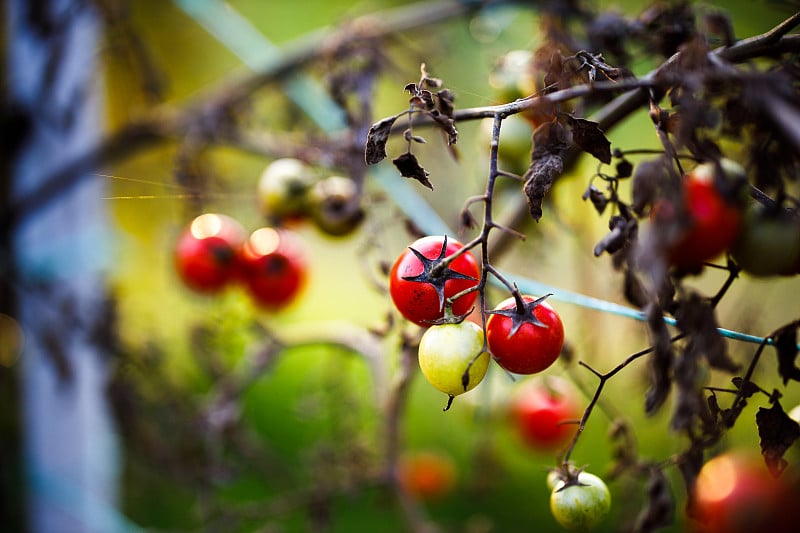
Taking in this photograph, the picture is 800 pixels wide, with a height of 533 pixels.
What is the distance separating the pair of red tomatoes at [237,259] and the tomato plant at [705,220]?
68cm

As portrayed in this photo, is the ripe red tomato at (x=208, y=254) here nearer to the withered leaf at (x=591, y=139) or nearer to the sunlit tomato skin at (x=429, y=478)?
the withered leaf at (x=591, y=139)

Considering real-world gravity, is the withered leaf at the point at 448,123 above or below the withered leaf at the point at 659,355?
above

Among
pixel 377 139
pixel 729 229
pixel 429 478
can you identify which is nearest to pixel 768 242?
pixel 729 229

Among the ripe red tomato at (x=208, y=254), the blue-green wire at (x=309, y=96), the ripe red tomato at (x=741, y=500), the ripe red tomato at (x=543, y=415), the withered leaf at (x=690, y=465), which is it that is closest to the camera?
the ripe red tomato at (x=741, y=500)

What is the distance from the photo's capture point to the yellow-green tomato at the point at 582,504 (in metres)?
0.49

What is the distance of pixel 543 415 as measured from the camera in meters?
1.14

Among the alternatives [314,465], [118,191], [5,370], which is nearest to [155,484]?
[5,370]

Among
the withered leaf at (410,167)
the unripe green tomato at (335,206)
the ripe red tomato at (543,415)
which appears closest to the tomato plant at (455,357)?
the withered leaf at (410,167)

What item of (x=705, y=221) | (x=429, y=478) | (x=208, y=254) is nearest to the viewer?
(x=705, y=221)

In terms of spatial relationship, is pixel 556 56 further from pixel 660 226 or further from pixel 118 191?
pixel 118 191

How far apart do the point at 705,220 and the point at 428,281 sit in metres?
0.18

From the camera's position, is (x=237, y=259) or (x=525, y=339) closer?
(x=525, y=339)

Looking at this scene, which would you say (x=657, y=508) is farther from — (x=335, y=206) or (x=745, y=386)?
(x=335, y=206)

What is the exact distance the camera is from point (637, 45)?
88 cm
